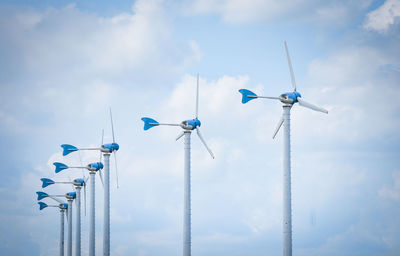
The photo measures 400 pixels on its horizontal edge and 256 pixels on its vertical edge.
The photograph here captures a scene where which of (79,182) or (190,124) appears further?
(79,182)

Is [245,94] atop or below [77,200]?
atop

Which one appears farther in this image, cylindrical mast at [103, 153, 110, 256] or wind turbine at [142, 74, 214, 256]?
cylindrical mast at [103, 153, 110, 256]

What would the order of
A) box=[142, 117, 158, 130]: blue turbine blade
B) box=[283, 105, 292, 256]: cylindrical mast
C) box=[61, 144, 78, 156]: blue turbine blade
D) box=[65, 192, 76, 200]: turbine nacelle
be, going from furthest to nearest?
box=[65, 192, 76, 200]: turbine nacelle, box=[61, 144, 78, 156]: blue turbine blade, box=[142, 117, 158, 130]: blue turbine blade, box=[283, 105, 292, 256]: cylindrical mast

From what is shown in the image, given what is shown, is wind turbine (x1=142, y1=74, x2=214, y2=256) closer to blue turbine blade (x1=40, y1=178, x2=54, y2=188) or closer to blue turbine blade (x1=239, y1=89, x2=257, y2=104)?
blue turbine blade (x1=239, y1=89, x2=257, y2=104)

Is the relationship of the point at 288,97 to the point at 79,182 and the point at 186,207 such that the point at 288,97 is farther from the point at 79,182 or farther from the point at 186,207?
the point at 79,182

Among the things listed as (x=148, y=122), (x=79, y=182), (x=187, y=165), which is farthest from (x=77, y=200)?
(x=187, y=165)

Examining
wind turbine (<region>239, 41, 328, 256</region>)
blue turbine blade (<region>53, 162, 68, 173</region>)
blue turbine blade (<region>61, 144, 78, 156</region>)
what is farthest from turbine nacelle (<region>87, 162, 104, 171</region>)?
wind turbine (<region>239, 41, 328, 256</region>)

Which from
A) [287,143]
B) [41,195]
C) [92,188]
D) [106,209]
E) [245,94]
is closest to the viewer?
[287,143]

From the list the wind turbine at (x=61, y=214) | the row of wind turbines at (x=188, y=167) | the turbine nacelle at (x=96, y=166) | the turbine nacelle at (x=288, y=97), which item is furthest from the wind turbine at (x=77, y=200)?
the turbine nacelle at (x=288, y=97)

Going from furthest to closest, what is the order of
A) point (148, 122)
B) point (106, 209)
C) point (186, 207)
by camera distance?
1. point (106, 209)
2. point (148, 122)
3. point (186, 207)

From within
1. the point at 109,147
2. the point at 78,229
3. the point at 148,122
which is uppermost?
the point at 148,122

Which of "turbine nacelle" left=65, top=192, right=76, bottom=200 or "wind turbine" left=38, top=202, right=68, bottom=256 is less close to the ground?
"turbine nacelle" left=65, top=192, right=76, bottom=200


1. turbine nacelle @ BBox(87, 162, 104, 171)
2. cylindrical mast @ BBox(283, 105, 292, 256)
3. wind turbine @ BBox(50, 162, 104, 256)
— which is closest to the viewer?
cylindrical mast @ BBox(283, 105, 292, 256)

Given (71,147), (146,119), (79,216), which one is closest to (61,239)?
(79,216)
